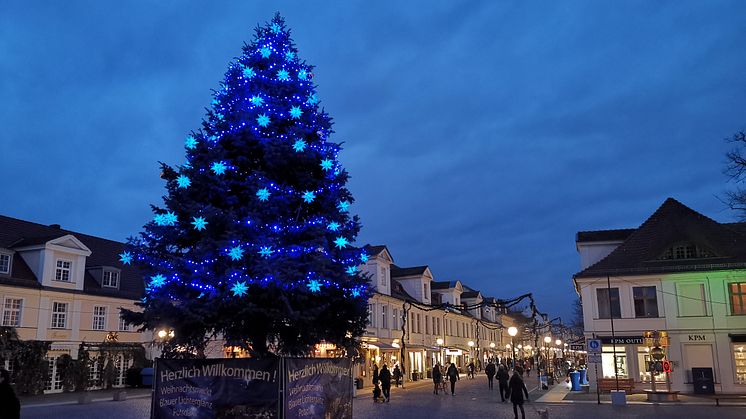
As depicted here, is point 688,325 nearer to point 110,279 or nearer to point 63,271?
point 110,279

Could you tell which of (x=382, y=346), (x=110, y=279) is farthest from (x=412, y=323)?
(x=110, y=279)

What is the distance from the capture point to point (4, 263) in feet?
111

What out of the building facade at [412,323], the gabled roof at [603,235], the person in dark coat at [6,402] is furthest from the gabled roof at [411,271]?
the person in dark coat at [6,402]

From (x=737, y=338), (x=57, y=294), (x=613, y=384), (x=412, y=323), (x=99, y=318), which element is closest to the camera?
(x=613, y=384)

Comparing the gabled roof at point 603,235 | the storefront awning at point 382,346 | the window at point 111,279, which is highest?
the gabled roof at point 603,235

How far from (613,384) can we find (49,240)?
31047 millimetres

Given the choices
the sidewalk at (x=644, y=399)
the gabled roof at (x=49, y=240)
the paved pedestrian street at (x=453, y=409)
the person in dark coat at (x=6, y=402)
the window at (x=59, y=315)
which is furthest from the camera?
the window at (x=59, y=315)

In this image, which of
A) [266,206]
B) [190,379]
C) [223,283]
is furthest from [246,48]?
[190,379]

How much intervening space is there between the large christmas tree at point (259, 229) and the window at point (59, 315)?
2513 centimetres

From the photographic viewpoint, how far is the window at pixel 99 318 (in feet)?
125

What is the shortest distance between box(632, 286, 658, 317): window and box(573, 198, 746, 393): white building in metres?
0.05

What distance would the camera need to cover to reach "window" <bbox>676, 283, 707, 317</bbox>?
33.3m

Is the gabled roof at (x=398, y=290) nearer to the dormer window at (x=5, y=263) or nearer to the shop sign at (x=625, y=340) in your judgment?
the shop sign at (x=625, y=340)

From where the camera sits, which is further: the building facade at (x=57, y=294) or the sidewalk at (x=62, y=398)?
the building facade at (x=57, y=294)
